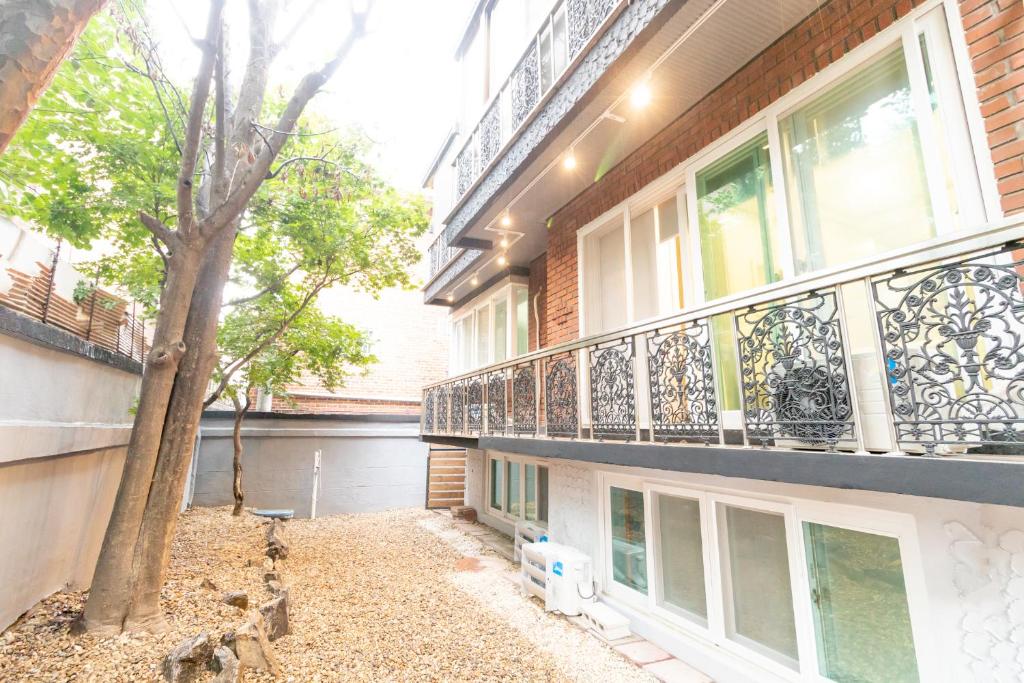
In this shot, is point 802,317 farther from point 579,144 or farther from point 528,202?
point 528,202

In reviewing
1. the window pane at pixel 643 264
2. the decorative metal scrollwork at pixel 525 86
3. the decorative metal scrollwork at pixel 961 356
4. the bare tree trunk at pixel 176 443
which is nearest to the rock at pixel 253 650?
the bare tree trunk at pixel 176 443

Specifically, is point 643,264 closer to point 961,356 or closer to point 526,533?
point 961,356

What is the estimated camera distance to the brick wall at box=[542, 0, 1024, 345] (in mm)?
2537

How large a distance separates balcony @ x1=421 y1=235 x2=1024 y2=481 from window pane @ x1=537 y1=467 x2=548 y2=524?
134 inches

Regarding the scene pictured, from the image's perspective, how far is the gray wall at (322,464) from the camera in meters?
11.2

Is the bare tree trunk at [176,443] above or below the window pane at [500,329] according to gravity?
below

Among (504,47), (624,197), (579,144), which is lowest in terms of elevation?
(624,197)

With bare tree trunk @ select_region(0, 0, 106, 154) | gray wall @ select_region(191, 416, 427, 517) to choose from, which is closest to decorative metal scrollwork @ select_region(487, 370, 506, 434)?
bare tree trunk @ select_region(0, 0, 106, 154)

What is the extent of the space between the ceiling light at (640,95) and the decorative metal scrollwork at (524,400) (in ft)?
9.93

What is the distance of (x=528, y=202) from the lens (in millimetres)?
6586

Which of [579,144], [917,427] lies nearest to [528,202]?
[579,144]

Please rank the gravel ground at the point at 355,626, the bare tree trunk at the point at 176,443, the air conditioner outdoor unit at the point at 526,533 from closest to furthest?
the gravel ground at the point at 355,626, the bare tree trunk at the point at 176,443, the air conditioner outdoor unit at the point at 526,533

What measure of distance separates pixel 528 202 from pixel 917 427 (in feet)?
16.8

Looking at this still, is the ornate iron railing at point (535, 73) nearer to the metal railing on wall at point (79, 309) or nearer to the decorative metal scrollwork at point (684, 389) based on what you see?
the decorative metal scrollwork at point (684, 389)
